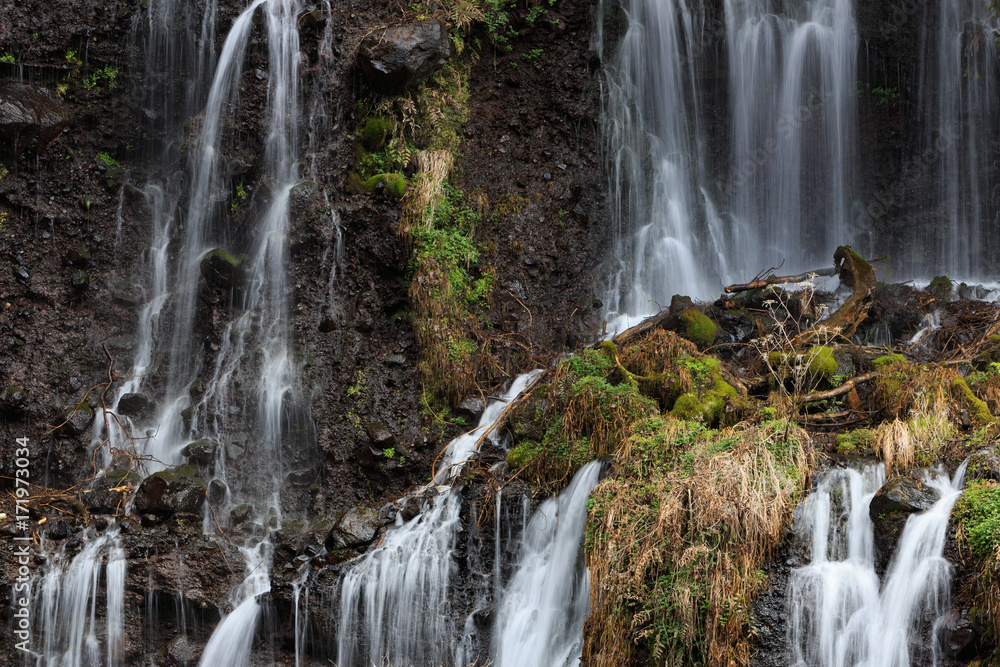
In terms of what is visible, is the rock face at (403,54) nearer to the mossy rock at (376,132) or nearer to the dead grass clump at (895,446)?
the mossy rock at (376,132)

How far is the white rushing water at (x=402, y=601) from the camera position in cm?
661

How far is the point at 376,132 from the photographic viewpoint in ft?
32.2

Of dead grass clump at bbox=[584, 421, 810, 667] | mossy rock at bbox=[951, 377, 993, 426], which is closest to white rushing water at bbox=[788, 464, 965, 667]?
dead grass clump at bbox=[584, 421, 810, 667]

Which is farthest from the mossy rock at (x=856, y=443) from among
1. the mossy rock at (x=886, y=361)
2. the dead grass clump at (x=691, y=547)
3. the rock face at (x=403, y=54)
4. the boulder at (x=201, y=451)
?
the rock face at (x=403, y=54)

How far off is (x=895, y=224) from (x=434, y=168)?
704 centimetres

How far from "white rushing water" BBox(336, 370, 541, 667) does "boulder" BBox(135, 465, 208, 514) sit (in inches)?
76.5

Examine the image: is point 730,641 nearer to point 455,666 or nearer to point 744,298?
point 455,666

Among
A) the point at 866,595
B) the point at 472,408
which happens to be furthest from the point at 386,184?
the point at 866,595

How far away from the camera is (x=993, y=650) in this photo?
15.0 ft

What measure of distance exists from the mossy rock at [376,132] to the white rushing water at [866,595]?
6636 mm

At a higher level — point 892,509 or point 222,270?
point 222,270

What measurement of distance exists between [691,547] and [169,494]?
5093mm

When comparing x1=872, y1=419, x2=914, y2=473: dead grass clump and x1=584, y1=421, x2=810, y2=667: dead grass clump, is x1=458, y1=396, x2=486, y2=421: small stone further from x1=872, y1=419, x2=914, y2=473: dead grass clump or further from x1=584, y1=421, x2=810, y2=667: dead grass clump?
Result: x1=872, y1=419, x2=914, y2=473: dead grass clump

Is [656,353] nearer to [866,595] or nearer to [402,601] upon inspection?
[866,595]
